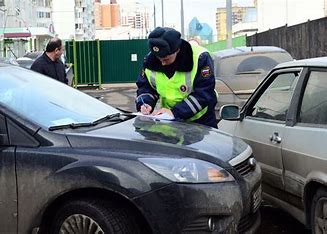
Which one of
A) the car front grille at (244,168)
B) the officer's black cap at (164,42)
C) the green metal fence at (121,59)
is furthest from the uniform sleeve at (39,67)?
the green metal fence at (121,59)

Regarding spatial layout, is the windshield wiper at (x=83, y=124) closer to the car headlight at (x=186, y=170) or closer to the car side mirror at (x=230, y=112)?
the car headlight at (x=186, y=170)

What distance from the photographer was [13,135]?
374cm

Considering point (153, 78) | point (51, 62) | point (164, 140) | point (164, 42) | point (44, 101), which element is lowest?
point (164, 140)

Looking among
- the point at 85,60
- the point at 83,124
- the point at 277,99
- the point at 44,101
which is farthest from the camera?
the point at 85,60

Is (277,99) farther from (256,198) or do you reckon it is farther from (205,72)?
(256,198)

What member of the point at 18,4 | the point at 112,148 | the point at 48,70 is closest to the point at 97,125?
the point at 112,148

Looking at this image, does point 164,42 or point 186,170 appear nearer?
point 186,170

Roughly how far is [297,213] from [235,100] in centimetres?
405

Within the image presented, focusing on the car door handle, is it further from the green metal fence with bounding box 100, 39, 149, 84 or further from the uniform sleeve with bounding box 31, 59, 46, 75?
the green metal fence with bounding box 100, 39, 149, 84

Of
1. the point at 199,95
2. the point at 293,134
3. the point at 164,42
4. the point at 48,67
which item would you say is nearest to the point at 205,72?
the point at 199,95

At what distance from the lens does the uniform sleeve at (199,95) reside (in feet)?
16.2

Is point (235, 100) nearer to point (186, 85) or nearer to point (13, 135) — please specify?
point (186, 85)

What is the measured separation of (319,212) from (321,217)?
4cm

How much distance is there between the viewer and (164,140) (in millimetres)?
3834
